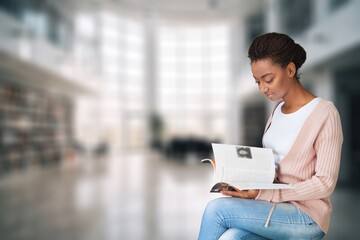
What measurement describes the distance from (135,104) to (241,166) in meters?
20.7

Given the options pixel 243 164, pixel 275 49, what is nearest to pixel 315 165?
pixel 243 164

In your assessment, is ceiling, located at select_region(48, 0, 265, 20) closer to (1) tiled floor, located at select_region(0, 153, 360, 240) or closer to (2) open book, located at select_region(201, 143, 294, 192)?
(1) tiled floor, located at select_region(0, 153, 360, 240)

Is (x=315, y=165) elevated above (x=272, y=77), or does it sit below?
below

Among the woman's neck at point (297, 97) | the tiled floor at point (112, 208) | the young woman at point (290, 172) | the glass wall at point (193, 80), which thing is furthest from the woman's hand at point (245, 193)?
the glass wall at point (193, 80)

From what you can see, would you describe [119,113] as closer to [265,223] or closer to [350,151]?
[350,151]

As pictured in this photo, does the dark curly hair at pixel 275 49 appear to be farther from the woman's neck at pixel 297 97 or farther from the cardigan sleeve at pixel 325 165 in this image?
the cardigan sleeve at pixel 325 165

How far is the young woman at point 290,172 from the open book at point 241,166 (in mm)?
48

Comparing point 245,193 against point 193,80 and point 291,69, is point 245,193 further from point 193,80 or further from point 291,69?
point 193,80

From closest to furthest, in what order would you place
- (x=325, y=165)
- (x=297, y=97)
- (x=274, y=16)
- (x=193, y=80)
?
(x=325, y=165) < (x=297, y=97) < (x=274, y=16) < (x=193, y=80)

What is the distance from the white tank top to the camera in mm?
1276

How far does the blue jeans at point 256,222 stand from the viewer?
3.96 ft

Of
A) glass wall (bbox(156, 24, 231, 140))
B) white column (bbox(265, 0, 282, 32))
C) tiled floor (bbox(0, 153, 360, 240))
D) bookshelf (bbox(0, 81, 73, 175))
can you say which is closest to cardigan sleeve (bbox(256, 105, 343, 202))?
tiled floor (bbox(0, 153, 360, 240))

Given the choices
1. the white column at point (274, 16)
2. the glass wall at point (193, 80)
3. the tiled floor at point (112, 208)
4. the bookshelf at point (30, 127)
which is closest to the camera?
the tiled floor at point (112, 208)

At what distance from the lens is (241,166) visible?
4.16ft
